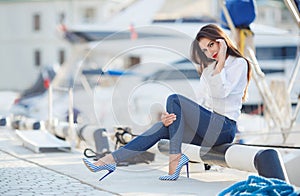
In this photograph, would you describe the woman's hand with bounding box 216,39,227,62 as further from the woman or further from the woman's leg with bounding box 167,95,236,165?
the woman's leg with bounding box 167,95,236,165

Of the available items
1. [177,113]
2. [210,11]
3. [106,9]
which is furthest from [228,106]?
[106,9]

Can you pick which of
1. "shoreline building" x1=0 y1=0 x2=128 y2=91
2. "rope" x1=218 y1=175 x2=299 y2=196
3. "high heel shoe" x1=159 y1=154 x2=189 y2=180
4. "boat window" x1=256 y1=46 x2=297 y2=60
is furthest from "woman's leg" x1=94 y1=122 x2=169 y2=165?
"shoreline building" x1=0 y1=0 x2=128 y2=91

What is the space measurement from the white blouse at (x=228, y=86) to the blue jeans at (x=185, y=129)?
0.10 meters

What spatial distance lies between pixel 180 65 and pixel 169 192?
1497 cm

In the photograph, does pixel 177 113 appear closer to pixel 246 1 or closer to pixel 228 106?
pixel 228 106

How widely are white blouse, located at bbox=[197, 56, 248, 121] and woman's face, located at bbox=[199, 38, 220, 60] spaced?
0.08 metres

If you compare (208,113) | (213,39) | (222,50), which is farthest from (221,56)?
(208,113)

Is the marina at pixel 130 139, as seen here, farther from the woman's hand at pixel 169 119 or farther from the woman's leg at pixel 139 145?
the woman's hand at pixel 169 119

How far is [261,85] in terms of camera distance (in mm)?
10414

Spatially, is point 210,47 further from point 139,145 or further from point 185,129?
point 139,145

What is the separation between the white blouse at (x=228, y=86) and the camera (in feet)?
19.5

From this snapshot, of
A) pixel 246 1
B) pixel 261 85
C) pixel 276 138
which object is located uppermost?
pixel 246 1

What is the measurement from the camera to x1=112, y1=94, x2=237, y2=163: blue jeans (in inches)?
235

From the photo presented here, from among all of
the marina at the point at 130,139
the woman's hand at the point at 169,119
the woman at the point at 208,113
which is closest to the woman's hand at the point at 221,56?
the woman at the point at 208,113
